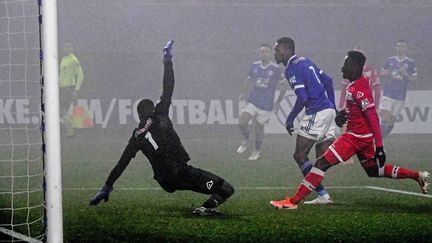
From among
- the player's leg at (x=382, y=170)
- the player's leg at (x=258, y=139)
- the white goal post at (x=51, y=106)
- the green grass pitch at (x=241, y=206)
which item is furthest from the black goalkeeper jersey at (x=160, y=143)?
the player's leg at (x=258, y=139)

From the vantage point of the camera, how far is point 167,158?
638 cm

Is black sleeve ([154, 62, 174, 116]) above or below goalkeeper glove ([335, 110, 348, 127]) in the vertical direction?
above

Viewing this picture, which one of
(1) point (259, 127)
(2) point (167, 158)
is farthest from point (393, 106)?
(2) point (167, 158)

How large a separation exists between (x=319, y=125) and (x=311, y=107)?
0.17 meters

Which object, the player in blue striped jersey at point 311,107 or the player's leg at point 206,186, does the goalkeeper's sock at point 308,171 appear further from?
the player's leg at point 206,186

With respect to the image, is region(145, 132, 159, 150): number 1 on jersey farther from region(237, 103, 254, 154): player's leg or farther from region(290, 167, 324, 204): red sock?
region(237, 103, 254, 154): player's leg

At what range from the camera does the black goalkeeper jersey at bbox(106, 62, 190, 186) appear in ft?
20.9

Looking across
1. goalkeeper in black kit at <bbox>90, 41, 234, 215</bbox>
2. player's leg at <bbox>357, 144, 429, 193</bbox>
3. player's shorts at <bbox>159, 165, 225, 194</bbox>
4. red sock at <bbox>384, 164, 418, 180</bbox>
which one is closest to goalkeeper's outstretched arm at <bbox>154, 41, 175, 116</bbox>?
goalkeeper in black kit at <bbox>90, 41, 234, 215</bbox>

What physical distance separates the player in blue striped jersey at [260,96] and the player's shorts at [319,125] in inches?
41.4

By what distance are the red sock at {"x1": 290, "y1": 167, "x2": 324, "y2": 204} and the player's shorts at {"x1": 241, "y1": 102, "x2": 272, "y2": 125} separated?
207cm

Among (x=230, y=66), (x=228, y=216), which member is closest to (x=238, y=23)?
(x=230, y=66)

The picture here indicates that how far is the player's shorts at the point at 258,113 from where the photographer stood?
335 inches

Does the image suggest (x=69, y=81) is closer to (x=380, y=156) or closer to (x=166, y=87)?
(x=166, y=87)

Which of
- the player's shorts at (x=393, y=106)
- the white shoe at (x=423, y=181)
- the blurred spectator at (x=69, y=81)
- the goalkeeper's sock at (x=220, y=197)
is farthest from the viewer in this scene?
the player's shorts at (x=393, y=106)
